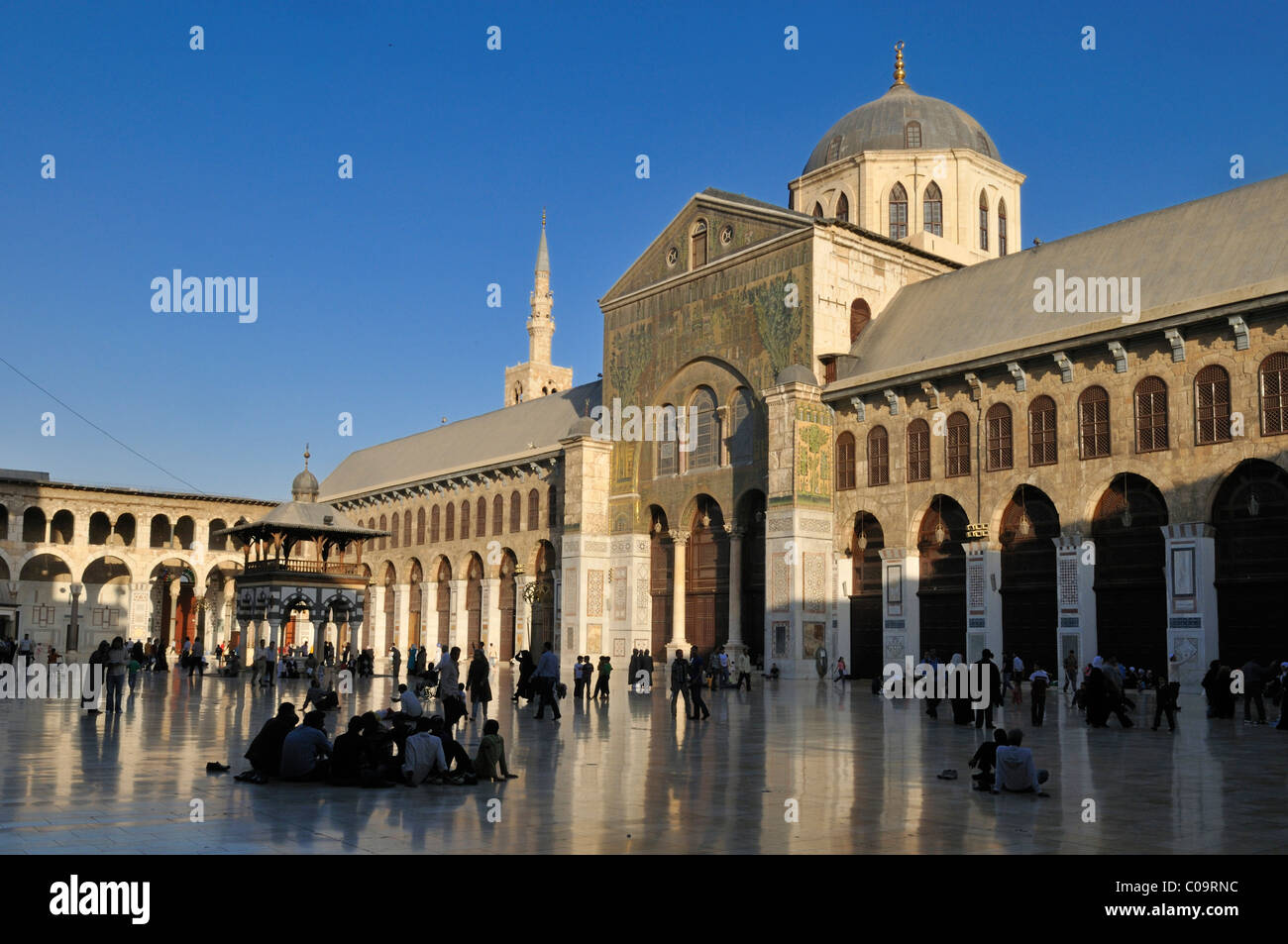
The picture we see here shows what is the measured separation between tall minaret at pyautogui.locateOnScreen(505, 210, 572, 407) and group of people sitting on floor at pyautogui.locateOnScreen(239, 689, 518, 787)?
68.5m

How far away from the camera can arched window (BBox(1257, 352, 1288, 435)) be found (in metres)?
24.5

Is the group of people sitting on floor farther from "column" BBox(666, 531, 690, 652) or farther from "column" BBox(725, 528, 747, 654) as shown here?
"column" BBox(666, 531, 690, 652)

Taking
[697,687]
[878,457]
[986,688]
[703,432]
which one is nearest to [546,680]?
[697,687]

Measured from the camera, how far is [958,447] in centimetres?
3119

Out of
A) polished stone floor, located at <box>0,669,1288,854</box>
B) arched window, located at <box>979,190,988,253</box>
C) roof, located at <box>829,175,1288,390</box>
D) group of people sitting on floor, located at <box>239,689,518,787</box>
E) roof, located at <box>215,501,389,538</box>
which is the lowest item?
polished stone floor, located at <box>0,669,1288,854</box>

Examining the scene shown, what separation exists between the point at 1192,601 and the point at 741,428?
50.4 ft

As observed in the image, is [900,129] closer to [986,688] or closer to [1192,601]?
[1192,601]

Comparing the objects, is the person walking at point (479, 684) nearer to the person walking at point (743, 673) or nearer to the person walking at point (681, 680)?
the person walking at point (681, 680)

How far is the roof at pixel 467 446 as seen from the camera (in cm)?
5169

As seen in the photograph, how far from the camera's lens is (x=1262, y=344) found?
82.1 feet

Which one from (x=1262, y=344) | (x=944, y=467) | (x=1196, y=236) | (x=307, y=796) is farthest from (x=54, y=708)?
(x=1196, y=236)

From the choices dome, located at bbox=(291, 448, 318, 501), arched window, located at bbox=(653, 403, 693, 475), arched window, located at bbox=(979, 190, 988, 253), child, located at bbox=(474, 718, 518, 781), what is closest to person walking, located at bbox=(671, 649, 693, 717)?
child, located at bbox=(474, 718, 518, 781)
